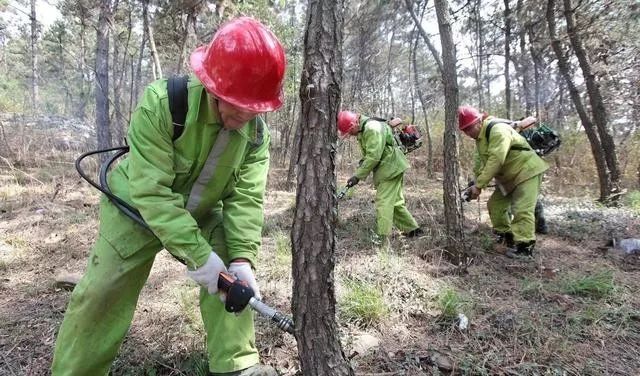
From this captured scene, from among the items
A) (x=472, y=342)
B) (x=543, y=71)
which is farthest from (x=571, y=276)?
(x=543, y=71)

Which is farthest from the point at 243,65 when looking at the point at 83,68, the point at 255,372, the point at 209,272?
the point at 83,68

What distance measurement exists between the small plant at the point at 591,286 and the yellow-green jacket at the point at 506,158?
5.43 ft

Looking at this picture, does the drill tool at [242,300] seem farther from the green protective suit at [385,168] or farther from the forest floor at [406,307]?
the green protective suit at [385,168]

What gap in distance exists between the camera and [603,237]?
5.22 metres

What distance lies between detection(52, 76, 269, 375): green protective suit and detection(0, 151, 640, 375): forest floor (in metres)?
0.38

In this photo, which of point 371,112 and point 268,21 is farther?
point 371,112

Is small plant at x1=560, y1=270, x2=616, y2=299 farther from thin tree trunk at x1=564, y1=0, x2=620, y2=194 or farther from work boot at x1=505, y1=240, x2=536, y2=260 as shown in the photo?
thin tree trunk at x1=564, y1=0, x2=620, y2=194

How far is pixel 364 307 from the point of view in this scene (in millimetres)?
2812

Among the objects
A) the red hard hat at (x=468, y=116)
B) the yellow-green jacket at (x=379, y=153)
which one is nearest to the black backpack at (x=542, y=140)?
the red hard hat at (x=468, y=116)

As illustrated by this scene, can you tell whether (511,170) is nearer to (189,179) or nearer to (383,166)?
(383,166)

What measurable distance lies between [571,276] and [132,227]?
3704mm

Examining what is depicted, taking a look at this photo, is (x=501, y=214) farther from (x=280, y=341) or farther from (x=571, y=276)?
(x=280, y=341)

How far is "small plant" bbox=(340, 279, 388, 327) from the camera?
9.21 ft

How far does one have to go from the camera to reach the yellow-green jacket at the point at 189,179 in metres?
1.85
